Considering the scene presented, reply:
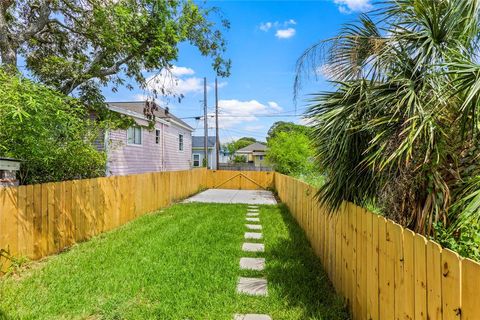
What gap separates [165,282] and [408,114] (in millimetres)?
3163

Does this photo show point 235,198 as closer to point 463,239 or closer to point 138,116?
point 138,116

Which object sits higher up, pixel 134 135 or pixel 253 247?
pixel 134 135

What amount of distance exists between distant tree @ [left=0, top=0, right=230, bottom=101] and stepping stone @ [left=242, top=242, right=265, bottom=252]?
5042 millimetres

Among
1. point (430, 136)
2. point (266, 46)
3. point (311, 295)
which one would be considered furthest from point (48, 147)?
point (266, 46)

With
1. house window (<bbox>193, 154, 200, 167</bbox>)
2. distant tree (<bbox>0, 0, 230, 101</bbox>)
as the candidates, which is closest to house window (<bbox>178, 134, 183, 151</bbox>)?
house window (<bbox>193, 154, 200, 167</bbox>)

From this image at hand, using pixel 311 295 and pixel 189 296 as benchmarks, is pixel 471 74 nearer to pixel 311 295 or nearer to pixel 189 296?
pixel 311 295

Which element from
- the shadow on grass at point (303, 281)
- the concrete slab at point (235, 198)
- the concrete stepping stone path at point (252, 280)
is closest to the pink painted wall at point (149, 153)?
the concrete slab at point (235, 198)

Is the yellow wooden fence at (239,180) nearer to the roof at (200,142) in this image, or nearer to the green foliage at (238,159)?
the roof at (200,142)

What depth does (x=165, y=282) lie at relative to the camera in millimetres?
3891

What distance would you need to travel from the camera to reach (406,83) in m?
2.63

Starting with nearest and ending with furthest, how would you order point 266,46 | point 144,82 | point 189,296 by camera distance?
1. point 189,296
2. point 144,82
3. point 266,46

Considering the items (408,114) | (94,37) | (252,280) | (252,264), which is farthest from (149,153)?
(408,114)

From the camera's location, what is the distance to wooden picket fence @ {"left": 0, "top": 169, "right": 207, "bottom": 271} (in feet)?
14.3

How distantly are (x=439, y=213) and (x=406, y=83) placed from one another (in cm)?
106
